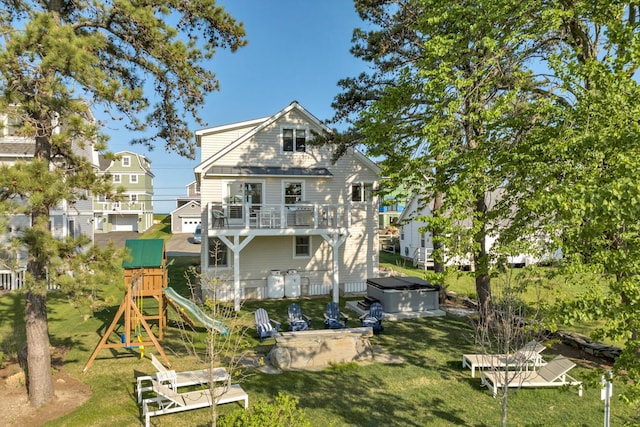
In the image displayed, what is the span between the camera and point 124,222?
51.7 m

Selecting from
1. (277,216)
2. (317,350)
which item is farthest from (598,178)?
(277,216)

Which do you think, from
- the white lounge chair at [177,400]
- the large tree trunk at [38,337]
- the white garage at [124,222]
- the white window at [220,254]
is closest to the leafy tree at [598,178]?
the white lounge chair at [177,400]

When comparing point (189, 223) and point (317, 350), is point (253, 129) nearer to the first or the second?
point (317, 350)

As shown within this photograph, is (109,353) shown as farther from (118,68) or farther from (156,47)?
(156,47)

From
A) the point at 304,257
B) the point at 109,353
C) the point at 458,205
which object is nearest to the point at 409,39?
the point at 458,205

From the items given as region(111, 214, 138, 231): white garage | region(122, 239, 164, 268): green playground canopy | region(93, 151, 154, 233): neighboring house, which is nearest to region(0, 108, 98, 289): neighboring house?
region(122, 239, 164, 268): green playground canopy

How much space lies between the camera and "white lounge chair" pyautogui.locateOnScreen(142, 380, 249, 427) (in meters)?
8.10

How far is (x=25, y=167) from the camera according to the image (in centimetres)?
699

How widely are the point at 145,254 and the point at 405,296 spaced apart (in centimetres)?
1072

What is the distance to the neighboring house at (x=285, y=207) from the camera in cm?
1897

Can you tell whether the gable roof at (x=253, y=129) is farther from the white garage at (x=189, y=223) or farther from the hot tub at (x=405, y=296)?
the white garage at (x=189, y=223)

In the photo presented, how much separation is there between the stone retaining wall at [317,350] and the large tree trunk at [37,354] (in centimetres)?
546

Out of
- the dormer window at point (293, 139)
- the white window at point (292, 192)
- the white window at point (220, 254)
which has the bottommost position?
the white window at point (220, 254)

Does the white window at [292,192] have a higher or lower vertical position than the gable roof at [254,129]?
lower
